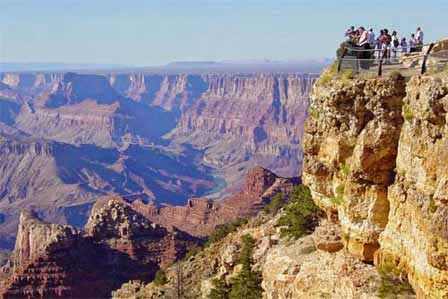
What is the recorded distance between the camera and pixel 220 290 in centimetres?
3697

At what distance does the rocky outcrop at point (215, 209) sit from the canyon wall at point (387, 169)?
109305 mm

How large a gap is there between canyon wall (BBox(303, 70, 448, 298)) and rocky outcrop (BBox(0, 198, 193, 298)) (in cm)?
6536

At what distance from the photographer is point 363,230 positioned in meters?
21.9

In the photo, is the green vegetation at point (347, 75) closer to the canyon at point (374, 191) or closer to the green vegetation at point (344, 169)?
the canyon at point (374, 191)

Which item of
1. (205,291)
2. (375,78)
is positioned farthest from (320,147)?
(205,291)

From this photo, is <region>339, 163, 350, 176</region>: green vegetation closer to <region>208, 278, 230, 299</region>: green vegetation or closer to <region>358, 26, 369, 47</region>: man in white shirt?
<region>358, 26, 369, 47</region>: man in white shirt

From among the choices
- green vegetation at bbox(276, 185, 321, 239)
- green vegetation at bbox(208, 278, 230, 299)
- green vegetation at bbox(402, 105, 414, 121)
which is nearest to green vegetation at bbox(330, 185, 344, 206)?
green vegetation at bbox(402, 105, 414, 121)

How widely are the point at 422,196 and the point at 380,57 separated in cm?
737

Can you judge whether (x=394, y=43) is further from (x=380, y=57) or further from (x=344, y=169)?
(x=344, y=169)

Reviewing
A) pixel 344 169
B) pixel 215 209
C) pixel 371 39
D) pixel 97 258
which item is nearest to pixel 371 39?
pixel 371 39

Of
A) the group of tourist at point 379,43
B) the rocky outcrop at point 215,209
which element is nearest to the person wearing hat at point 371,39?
the group of tourist at point 379,43

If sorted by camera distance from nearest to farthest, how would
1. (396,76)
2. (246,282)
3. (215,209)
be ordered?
1. (396,76)
2. (246,282)
3. (215,209)

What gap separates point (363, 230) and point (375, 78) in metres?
4.22

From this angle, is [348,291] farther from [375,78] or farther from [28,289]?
[28,289]
